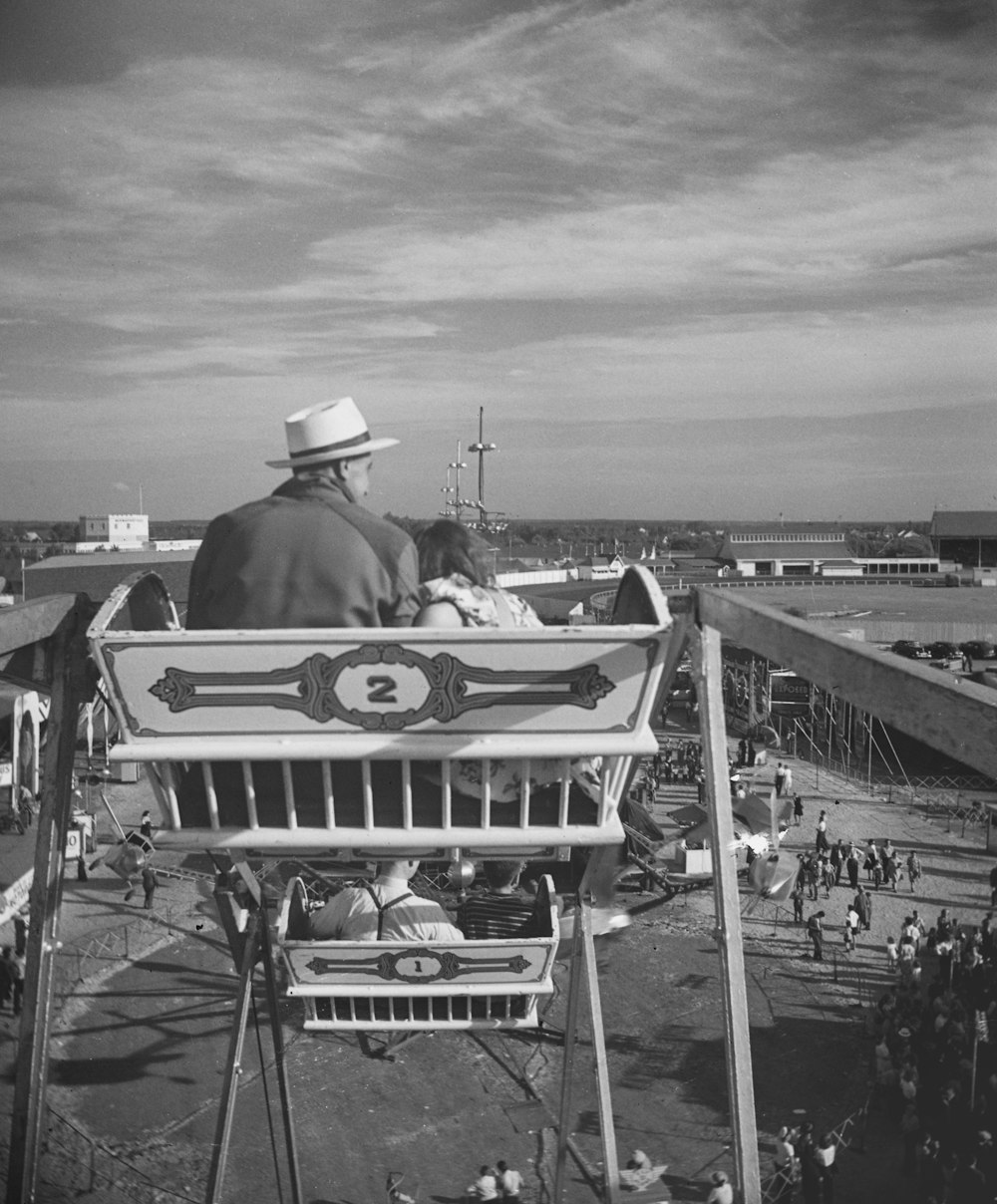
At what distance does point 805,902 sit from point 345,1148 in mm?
7809

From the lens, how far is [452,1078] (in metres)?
8.55

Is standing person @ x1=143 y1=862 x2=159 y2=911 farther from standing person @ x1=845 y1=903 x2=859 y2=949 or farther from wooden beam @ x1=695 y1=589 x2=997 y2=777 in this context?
wooden beam @ x1=695 y1=589 x2=997 y2=777

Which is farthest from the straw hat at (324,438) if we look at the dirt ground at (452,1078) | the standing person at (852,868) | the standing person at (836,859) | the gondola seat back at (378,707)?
the standing person at (836,859)

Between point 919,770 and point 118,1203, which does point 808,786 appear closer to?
point 919,770

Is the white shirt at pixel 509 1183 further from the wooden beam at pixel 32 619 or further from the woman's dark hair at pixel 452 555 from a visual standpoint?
the wooden beam at pixel 32 619

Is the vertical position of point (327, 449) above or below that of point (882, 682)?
above

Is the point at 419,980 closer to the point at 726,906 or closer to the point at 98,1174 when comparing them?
the point at 726,906

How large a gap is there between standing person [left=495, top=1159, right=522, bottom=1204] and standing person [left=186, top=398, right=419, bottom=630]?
18.1 ft

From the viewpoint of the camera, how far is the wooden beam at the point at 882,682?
1.38 m

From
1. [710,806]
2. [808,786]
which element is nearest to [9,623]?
[710,806]

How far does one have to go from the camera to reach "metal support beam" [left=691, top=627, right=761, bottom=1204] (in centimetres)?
227

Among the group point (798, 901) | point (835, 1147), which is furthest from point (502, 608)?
point (798, 901)

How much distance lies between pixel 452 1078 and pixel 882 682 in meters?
7.90

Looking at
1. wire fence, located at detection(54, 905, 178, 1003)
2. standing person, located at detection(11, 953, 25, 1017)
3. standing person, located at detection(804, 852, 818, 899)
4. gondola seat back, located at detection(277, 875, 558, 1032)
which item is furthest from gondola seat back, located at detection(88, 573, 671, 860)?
standing person, located at detection(804, 852, 818, 899)
